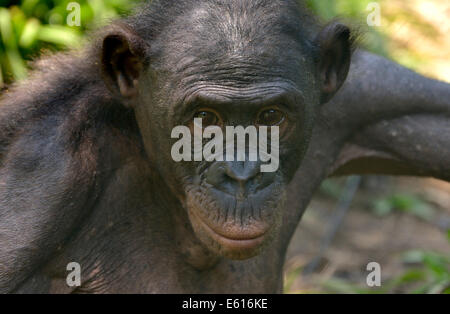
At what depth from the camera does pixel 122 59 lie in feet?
11.2

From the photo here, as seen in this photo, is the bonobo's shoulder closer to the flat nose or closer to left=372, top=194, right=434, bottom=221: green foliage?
the flat nose

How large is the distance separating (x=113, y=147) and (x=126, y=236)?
495mm

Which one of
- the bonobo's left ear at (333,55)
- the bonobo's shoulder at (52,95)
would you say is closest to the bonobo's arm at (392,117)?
the bonobo's left ear at (333,55)

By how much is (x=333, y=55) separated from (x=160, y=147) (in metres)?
0.97

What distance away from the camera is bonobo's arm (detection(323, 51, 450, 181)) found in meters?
4.20

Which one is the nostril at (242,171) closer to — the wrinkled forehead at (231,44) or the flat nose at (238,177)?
the flat nose at (238,177)

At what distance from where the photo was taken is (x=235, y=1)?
3.28 metres

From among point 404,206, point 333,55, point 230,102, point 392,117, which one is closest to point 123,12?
point 230,102

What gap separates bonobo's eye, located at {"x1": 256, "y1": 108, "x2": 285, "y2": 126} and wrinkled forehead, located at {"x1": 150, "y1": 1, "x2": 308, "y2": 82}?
0.16 metres

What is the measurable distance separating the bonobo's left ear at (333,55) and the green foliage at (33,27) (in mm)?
2821

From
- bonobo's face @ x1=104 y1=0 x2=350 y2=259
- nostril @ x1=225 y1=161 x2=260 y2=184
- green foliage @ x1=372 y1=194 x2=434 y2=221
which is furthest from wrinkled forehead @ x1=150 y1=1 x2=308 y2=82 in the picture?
green foliage @ x1=372 y1=194 x2=434 y2=221

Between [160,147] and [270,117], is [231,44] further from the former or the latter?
[160,147]
